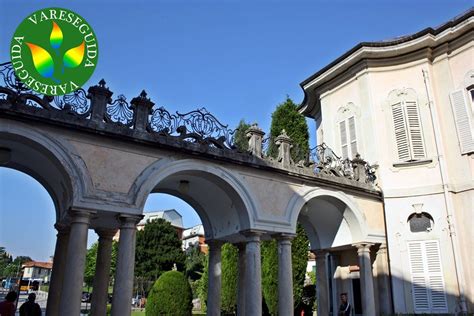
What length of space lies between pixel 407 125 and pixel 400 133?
0.34 metres

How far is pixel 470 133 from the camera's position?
1203 cm

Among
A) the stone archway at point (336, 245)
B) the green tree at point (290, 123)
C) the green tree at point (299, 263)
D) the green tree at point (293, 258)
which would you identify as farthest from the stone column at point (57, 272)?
the green tree at point (290, 123)

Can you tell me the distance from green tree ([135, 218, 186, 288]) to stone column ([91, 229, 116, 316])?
117 feet

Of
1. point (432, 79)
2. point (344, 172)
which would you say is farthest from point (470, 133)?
point (344, 172)

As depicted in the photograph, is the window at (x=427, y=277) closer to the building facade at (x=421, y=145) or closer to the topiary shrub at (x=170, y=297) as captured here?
the building facade at (x=421, y=145)

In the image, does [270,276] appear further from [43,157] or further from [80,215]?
[43,157]

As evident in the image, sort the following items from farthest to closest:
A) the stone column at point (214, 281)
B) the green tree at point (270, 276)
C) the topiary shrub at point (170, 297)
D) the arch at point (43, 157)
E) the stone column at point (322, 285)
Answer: the green tree at point (270, 276) < the topiary shrub at point (170, 297) < the stone column at point (322, 285) < the stone column at point (214, 281) < the arch at point (43, 157)

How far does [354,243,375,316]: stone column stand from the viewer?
11.5 m

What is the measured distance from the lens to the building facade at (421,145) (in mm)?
11648

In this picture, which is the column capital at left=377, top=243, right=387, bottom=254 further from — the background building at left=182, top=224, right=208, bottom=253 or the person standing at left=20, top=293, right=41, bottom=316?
the background building at left=182, top=224, right=208, bottom=253

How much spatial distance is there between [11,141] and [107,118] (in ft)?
6.47

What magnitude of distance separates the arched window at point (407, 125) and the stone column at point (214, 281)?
6711 mm

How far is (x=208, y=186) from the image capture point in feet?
35.3

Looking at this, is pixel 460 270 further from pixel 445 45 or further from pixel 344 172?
pixel 445 45
